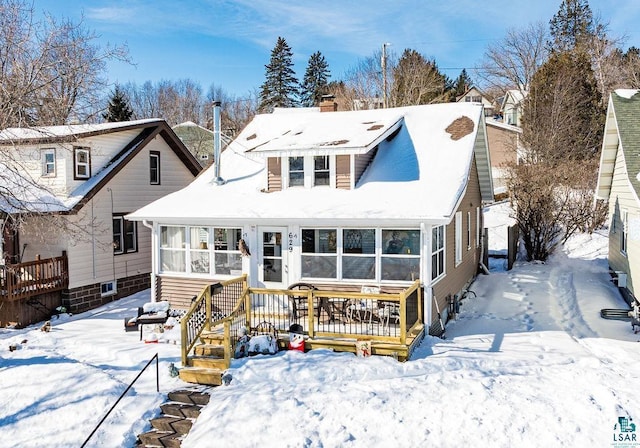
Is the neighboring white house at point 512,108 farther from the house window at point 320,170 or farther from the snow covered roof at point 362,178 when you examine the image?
the house window at point 320,170

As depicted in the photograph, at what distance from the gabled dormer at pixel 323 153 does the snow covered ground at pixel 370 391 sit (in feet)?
16.8

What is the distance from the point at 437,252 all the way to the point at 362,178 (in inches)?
125

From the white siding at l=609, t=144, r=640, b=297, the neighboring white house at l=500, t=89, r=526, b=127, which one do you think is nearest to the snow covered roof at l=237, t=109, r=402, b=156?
the white siding at l=609, t=144, r=640, b=297

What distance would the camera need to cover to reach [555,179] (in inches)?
818

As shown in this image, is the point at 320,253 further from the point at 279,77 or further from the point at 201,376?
the point at 279,77

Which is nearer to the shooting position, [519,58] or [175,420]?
[175,420]

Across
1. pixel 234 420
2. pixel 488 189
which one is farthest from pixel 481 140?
pixel 234 420

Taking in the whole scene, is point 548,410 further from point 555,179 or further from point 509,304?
point 555,179

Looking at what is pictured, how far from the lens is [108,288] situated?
58.6ft

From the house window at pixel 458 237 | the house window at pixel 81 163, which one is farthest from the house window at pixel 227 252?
the house window at pixel 458 237

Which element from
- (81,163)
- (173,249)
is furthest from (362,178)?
(81,163)

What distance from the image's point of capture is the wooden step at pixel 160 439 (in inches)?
311

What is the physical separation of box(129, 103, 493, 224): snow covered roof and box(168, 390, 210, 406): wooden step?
4.92 meters

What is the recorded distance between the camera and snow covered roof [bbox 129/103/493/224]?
12.4 m
